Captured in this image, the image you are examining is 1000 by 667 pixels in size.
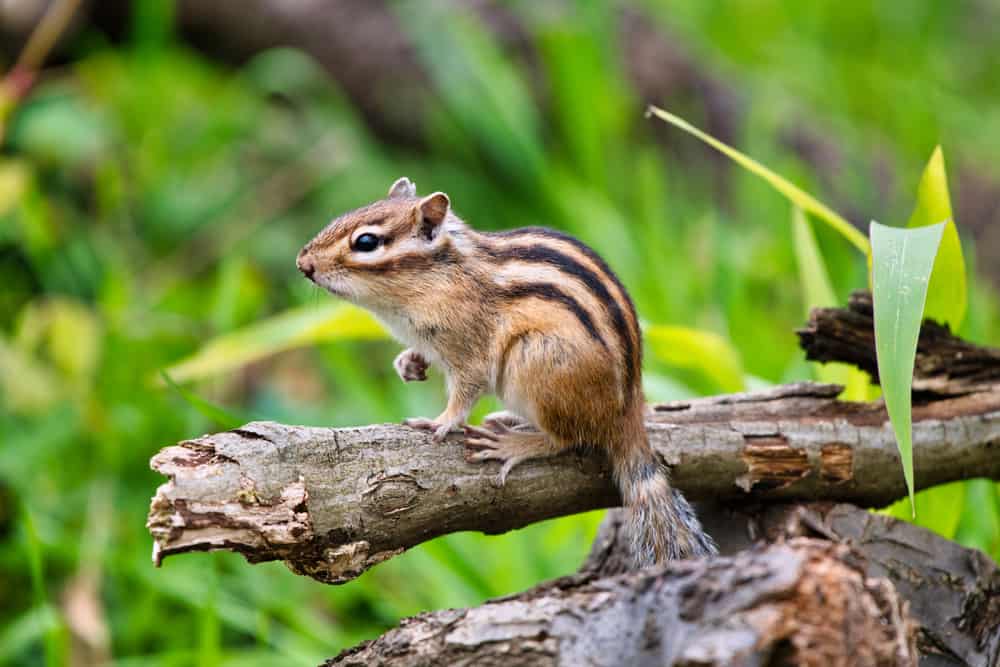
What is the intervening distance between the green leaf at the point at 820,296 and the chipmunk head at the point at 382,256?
100 cm

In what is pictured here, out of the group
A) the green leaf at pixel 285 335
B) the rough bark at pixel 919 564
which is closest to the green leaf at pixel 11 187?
the green leaf at pixel 285 335

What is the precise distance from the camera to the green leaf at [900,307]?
2.12 m

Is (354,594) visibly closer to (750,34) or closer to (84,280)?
(84,280)

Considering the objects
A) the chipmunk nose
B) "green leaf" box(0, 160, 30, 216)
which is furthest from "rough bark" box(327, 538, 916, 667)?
"green leaf" box(0, 160, 30, 216)

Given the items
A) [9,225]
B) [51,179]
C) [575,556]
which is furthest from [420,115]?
[575,556]

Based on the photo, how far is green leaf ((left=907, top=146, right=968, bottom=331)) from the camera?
2846 millimetres

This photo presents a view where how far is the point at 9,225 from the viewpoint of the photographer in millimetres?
5102

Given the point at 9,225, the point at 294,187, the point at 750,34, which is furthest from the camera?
the point at 750,34

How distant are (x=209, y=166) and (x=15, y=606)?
10.5 feet

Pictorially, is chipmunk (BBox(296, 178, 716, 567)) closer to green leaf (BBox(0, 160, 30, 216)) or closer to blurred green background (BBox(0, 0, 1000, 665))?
blurred green background (BBox(0, 0, 1000, 665))

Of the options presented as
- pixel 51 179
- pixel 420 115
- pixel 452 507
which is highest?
pixel 420 115

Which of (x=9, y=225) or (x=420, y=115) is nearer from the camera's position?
(x=9, y=225)

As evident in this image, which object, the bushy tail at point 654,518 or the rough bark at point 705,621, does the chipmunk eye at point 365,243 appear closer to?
the bushy tail at point 654,518

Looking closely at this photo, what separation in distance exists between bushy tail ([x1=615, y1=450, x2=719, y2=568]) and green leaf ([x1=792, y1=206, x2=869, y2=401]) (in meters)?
0.79
